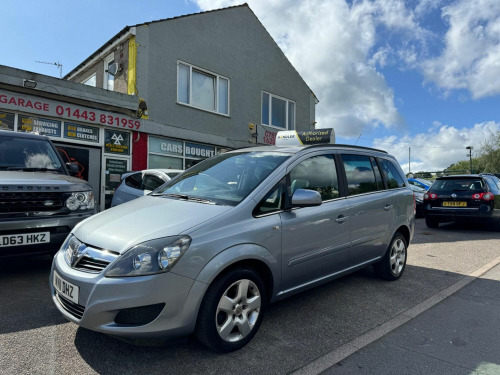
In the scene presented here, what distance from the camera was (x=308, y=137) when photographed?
29.0 feet

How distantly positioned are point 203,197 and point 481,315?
3135mm

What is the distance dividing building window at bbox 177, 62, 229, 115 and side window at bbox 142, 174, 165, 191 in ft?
19.3

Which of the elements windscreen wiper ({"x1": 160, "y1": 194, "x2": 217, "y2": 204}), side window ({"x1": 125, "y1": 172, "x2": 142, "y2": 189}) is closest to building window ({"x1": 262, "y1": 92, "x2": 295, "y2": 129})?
side window ({"x1": 125, "y1": 172, "x2": 142, "y2": 189})

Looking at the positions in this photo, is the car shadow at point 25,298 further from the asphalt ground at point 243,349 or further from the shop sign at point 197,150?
the shop sign at point 197,150

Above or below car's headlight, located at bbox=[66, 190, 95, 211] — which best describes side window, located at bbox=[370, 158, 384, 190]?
above

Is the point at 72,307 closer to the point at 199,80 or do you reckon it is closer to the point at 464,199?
the point at 464,199

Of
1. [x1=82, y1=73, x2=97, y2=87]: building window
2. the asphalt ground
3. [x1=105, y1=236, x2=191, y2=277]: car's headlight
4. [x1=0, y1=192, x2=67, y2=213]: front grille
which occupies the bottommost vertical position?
the asphalt ground

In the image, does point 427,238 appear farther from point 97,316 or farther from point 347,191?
point 97,316

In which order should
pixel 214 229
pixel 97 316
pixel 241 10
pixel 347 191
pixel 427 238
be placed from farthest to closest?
pixel 241 10, pixel 427 238, pixel 347 191, pixel 214 229, pixel 97 316

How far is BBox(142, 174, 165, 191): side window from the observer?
670 cm

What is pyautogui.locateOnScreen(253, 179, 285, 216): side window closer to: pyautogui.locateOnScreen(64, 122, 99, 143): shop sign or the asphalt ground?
the asphalt ground

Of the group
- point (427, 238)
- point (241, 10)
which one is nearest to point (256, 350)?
point (427, 238)

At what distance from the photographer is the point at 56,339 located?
113 inches

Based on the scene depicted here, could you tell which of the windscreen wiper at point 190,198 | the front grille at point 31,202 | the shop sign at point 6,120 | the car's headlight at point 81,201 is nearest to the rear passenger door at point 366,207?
the windscreen wiper at point 190,198
